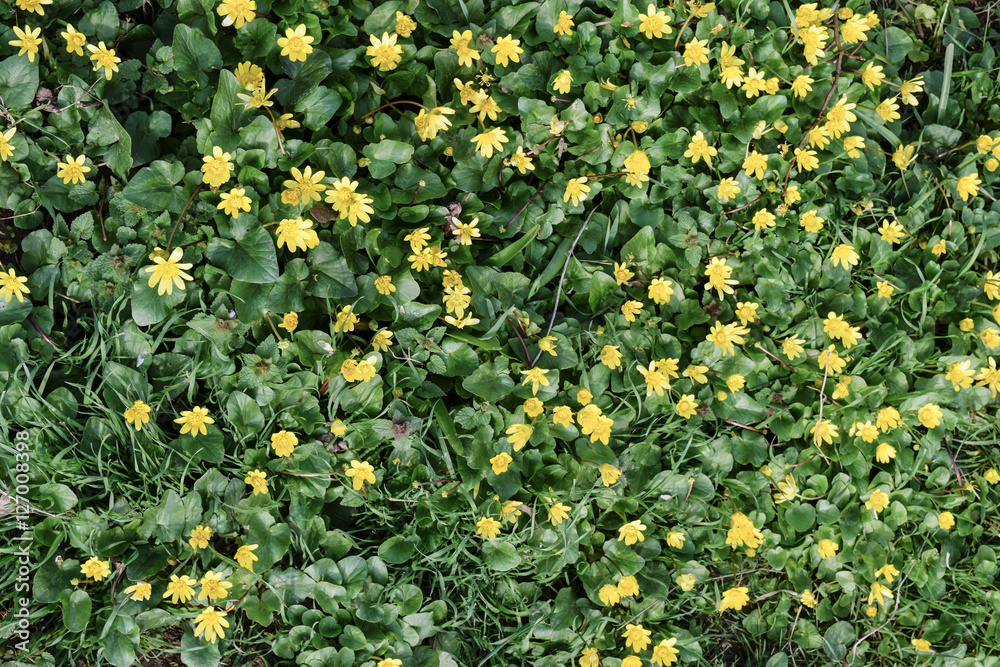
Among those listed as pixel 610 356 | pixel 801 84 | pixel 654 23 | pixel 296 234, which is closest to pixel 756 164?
pixel 801 84

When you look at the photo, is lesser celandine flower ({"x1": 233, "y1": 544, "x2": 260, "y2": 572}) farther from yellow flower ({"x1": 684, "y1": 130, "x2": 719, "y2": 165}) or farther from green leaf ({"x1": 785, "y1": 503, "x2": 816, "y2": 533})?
yellow flower ({"x1": 684, "y1": 130, "x2": 719, "y2": 165})

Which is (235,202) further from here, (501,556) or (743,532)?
(743,532)

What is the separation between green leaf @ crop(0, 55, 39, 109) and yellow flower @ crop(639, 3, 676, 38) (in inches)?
81.6

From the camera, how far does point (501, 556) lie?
2.28 m

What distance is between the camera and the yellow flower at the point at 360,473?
7.03ft

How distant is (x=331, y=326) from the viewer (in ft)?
7.04

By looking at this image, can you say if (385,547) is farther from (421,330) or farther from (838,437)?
(838,437)

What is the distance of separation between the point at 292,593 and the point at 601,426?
1.21m

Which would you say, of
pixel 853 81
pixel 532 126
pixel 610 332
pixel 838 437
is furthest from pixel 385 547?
pixel 853 81

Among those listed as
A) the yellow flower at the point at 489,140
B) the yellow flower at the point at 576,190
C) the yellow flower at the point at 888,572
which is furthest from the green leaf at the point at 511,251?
the yellow flower at the point at 888,572

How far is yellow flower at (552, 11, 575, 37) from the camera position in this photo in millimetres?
2273

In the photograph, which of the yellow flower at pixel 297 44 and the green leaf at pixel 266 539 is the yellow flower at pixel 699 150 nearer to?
the yellow flower at pixel 297 44

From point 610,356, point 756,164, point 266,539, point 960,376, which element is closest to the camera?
point 266,539

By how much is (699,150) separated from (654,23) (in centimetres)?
49
